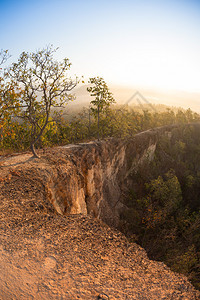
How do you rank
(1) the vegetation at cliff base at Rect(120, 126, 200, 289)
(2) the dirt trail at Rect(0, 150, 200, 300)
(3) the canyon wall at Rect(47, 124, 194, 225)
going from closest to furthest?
(2) the dirt trail at Rect(0, 150, 200, 300)
(3) the canyon wall at Rect(47, 124, 194, 225)
(1) the vegetation at cliff base at Rect(120, 126, 200, 289)

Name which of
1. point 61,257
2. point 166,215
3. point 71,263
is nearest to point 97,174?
point 166,215

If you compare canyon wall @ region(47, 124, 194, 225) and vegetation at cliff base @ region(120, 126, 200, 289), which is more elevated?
canyon wall @ region(47, 124, 194, 225)

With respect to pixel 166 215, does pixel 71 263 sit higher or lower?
higher

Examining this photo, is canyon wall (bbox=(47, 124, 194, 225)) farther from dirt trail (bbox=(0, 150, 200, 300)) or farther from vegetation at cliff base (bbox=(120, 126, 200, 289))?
dirt trail (bbox=(0, 150, 200, 300))

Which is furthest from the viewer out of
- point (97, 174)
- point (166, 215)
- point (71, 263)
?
point (166, 215)

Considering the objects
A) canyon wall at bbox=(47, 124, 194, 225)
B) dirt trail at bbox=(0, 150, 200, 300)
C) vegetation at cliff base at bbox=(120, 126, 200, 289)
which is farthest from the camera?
vegetation at cliff base at bbox=(120, 126, 200, 289)

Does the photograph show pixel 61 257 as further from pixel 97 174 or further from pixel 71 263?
pixel 97 174

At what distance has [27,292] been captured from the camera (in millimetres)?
4059

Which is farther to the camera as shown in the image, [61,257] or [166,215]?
[166,215]

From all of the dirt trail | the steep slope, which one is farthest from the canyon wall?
the dirt trail

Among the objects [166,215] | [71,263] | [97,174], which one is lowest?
[166,215]

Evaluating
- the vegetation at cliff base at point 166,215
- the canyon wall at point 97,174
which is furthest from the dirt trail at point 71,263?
the vegetation at cliff base at point 166,215

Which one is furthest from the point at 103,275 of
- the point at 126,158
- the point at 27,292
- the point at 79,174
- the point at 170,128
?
the point at 170,128

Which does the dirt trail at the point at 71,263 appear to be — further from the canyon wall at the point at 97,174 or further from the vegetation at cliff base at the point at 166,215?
the vegetation at cliff base at the point at 166,215
